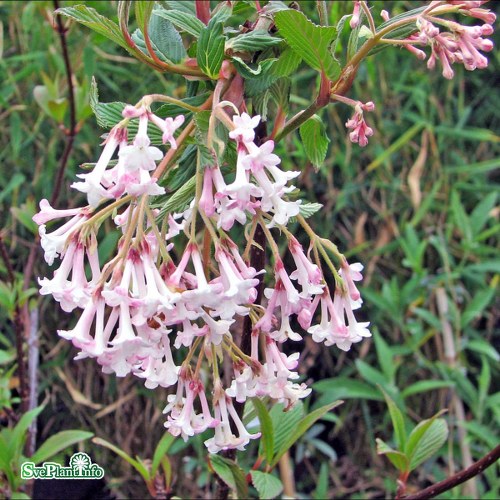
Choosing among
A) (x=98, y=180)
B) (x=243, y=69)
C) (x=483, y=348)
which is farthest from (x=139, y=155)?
(x=483, y=348)

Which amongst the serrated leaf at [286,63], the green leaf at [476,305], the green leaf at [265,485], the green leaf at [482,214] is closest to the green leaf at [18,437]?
the green leaf at [265,485]

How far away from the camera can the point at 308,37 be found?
452 millimetres

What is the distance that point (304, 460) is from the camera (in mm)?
1232

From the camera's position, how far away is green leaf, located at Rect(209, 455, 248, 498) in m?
0.61

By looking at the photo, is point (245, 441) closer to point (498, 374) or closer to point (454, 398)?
point (454, 398)

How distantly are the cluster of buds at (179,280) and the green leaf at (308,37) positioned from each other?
3.6 inches

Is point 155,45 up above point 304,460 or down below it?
above

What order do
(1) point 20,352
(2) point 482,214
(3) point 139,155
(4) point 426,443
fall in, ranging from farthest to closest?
(2) point 482,214
(1) point 20,352
(4) point 426,443
(3) point 139,155

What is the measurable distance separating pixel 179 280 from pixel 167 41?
0.21 meters

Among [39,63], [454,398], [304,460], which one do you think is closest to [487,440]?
[454,398]

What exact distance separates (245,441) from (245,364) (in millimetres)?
67

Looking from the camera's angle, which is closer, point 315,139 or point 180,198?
point 180,198


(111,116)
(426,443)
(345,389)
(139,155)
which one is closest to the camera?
(139,155)

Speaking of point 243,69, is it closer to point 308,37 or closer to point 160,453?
point 308,37
